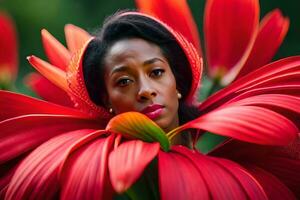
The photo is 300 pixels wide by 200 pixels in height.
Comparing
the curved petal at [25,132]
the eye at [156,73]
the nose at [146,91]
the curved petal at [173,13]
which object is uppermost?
the curved petal at [173,13]

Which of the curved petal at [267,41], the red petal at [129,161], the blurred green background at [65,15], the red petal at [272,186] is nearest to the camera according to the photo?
the red petal at [129,161]

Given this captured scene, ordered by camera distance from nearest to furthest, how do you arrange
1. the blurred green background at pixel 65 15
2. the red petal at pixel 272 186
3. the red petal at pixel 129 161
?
1. the red petal at pixel 129 161
2. the red petal at pixel 272 186
3. the blurred green background at pixel 65 15

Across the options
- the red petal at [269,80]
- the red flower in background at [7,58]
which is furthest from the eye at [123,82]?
the red flower in background at [7,58]

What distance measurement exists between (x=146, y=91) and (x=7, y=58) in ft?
0.93

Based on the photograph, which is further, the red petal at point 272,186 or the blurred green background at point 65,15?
the blurred green background at point 65,15

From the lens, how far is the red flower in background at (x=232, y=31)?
2.27 ft

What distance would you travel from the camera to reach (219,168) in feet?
1.66

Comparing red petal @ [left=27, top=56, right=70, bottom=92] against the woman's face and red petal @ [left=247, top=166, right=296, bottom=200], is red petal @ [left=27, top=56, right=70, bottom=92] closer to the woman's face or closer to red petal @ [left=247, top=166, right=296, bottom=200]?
the woman's face

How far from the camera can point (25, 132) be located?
575mm

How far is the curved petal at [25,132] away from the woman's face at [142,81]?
0.07 meters

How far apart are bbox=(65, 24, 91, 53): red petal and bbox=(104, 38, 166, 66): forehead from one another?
10 cm

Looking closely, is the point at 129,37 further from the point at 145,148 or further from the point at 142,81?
the point at 145,148

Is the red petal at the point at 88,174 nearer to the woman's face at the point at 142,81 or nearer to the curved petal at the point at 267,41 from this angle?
the woman's face at the point at 142,81

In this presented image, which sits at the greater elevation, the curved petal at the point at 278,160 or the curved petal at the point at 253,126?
the curved petal at the point at 253,126
